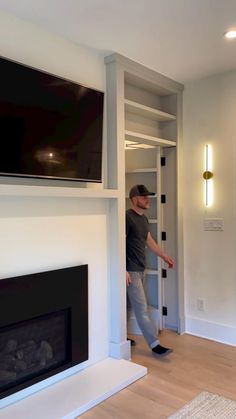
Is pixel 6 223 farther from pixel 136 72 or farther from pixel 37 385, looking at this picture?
pixel 136 72

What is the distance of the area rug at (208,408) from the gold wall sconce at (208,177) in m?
1.79

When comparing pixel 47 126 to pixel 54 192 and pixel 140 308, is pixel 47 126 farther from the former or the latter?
pixel 140 308

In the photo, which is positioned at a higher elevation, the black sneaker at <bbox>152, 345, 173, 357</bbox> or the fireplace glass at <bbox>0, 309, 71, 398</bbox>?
the fireplace glass at <bbox>0, 309, 71, 398</bbox>

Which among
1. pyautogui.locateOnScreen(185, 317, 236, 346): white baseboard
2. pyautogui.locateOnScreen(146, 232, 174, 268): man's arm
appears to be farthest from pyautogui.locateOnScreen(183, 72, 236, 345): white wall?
pyautogui.locateOnScreen(146, 232, 174, 268): man's arm

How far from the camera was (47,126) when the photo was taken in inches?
94.9

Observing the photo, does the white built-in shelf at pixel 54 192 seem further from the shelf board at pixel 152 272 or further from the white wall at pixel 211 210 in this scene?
the shelf board at pixel 152 272

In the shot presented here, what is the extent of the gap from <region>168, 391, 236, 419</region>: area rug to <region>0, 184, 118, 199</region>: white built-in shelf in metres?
1.60

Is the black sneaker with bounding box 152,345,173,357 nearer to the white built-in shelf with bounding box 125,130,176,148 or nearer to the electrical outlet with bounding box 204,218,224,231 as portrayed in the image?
the electrical outlet with bounding box 204,218,224,231

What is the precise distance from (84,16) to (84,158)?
0.95 m

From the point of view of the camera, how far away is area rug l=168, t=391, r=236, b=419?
2293 millimetres

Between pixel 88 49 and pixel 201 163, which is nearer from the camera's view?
pixel 88 49

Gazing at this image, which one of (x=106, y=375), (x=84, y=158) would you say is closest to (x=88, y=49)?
(x=84, y=158)

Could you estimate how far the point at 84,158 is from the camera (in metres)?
2.70

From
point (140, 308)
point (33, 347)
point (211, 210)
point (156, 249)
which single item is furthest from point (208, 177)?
point (33, 347)
